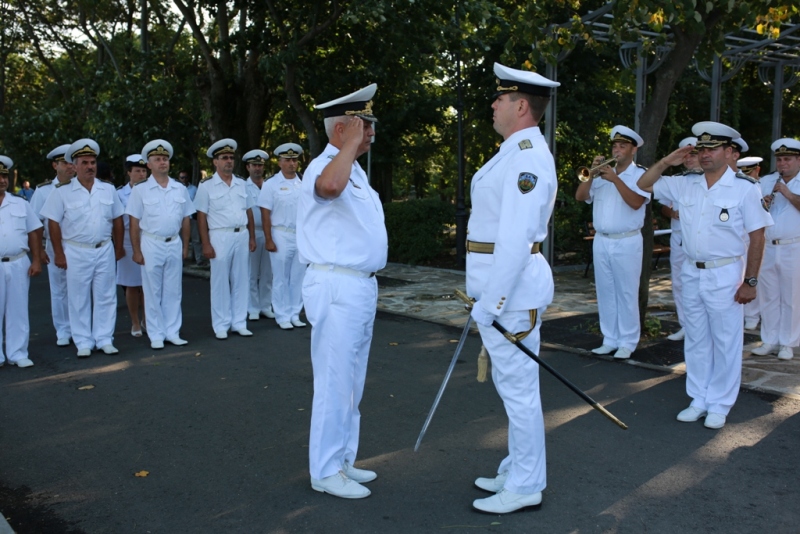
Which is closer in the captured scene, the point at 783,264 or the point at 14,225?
the point at 14,225

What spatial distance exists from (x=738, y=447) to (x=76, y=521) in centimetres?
406

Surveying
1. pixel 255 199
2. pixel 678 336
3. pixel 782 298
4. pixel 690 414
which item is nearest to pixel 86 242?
pixel 255 199

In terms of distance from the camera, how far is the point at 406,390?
258 inches

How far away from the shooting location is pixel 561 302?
35.7 feet

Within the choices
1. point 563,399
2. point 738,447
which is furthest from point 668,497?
point 563,399

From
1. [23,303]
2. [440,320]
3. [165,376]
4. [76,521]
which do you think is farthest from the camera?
[440,320]

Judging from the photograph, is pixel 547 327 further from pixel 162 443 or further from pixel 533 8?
pixel 162 443

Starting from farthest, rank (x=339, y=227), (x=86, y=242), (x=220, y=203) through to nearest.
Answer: (x=220, y=203), (x=86, y=242), (x=339, y=227)

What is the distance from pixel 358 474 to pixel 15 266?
15.7 ft

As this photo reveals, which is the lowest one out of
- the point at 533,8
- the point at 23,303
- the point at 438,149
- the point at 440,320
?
the point at 440,320

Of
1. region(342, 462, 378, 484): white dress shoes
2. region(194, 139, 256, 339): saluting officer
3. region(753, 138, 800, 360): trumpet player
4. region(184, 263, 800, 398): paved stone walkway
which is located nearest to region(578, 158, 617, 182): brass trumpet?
region(184, 263, 800, 398): paved stone walkway

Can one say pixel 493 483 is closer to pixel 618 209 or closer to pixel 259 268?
pixel 618 209

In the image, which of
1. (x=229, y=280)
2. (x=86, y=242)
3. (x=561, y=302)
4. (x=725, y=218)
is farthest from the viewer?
(x=561, y=302)

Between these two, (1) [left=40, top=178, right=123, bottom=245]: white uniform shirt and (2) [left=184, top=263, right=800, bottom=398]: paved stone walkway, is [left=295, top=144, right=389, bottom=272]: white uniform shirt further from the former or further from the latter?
(1) [left=40, top=178, right=123, bottom=245]: white uniform shirt
